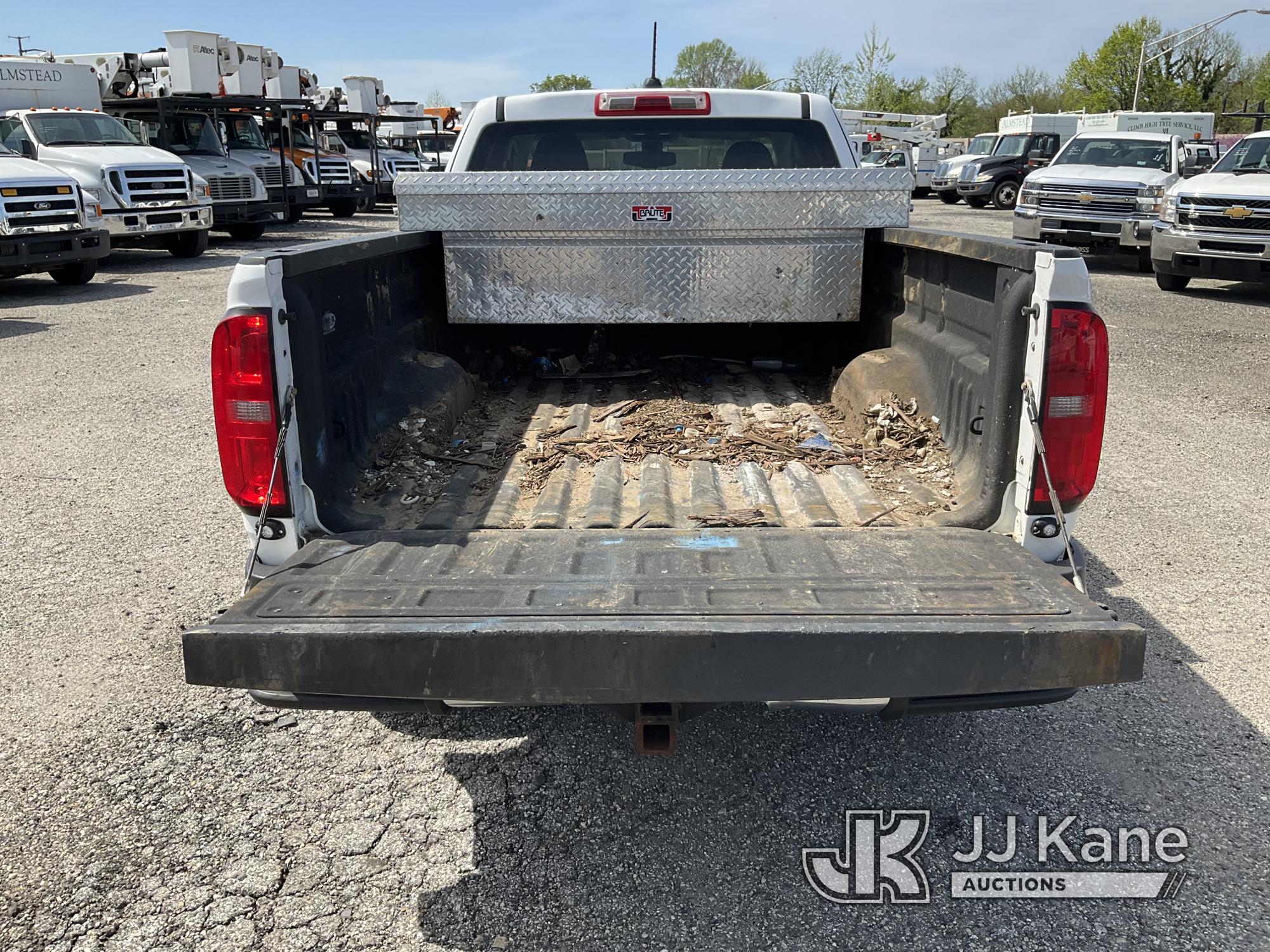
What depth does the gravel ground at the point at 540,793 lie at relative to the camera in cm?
253

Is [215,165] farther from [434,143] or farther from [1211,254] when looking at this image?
[434,143]

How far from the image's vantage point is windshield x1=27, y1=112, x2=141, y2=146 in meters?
16.2

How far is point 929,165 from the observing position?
3894cm

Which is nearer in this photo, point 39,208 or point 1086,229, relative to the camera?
point 39,208

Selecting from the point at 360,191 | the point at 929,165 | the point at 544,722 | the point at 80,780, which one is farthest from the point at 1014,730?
the point at 929,165

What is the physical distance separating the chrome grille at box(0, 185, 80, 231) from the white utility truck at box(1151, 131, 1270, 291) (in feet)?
47.4

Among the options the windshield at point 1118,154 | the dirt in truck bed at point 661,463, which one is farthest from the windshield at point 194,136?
the dirt in truck bed at point 661,463

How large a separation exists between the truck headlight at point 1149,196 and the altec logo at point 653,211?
1425 centimetres

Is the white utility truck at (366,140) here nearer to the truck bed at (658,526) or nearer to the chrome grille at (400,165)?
the chrome grille at (400,165)

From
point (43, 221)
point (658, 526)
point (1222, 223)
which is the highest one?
point (43, 221)

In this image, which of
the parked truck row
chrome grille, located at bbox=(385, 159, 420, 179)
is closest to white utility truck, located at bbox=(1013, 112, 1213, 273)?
the parked truck row

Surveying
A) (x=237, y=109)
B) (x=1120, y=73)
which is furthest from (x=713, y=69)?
(x=237, y=109)

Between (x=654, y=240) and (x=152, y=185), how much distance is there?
14.6 meters

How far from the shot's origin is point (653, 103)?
511 centimetres
